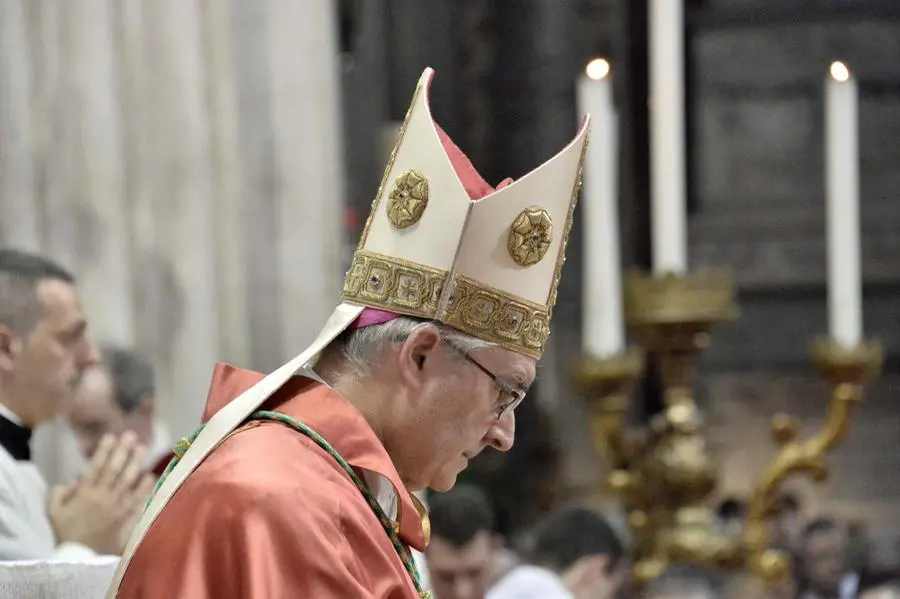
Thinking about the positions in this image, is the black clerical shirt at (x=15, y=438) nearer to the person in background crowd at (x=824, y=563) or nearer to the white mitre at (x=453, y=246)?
the white mitre at (x=453, y=246)

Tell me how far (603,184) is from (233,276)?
179 cm

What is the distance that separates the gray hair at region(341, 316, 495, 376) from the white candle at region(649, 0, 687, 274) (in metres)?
0.71

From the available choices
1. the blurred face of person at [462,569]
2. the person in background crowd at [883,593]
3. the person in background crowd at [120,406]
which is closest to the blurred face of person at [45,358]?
the person in background crowd at [120,406]

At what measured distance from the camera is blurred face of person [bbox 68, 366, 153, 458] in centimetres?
336

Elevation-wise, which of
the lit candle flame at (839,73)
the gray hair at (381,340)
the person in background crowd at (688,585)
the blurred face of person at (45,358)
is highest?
the lit candle flame at (839,73)

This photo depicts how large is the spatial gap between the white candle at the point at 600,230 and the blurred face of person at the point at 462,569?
907 millimetres

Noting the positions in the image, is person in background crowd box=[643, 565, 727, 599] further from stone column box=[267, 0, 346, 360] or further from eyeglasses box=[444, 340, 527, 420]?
eyeglasses box=[444, 340, 527, 420]

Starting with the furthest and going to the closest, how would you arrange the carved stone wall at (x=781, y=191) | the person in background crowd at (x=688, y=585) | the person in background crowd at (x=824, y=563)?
the carved stone wall at (x=781, y=191) → the person in background crowd at (x=824, y=563) → the person in background crowd at (x=688, y=585)

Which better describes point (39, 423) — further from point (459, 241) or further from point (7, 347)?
point (459, 241)

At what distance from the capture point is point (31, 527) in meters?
2.65

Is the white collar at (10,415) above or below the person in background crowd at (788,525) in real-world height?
above

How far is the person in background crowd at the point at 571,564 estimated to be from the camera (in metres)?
3.70

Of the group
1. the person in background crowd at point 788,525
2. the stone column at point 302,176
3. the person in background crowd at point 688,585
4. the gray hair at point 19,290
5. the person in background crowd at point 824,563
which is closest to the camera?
the gray hair at point 19,290

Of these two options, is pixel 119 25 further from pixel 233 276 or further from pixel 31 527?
pixel 31 527
